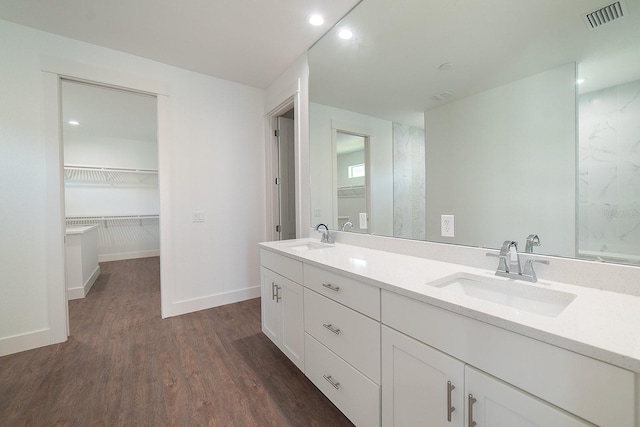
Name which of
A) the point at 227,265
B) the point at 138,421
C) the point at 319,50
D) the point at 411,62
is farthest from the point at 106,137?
the point at 411,62

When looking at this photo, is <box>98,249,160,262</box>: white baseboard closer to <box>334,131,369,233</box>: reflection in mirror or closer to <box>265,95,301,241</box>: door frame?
<box>265,95,301,241</box>: door frame

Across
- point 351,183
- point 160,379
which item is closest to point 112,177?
point 160,379

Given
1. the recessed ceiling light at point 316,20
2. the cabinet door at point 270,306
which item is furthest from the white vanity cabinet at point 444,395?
the recessed ceiling light at point 316,20

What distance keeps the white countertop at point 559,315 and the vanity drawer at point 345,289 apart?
0.05m

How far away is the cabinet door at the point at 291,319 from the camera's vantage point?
1618 mm

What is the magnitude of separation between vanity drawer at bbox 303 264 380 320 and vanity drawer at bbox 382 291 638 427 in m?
0.20

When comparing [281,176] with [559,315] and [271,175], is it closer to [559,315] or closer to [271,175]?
[271,175]

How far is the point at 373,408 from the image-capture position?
1.12 meters

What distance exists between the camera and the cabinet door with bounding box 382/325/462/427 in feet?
2.75

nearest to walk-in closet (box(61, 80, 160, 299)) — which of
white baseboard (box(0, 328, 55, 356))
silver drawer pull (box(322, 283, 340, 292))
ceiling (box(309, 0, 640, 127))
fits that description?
white baseboard (box(0, 328, 55, 356))

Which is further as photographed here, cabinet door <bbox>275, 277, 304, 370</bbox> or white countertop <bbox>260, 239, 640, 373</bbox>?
cabinet door <bbox>275, 277, 304, 370</bbox>

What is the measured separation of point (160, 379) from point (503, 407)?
197 centimetres

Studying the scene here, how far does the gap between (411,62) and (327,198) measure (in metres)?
1.22

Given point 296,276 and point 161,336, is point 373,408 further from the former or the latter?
point 161,336
